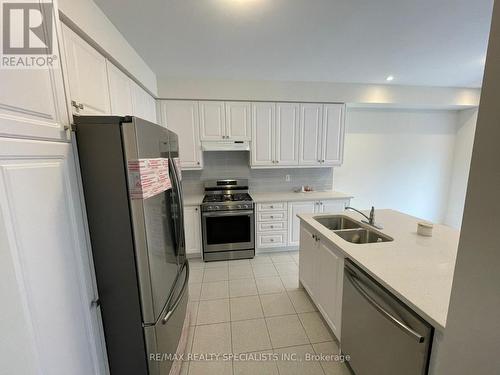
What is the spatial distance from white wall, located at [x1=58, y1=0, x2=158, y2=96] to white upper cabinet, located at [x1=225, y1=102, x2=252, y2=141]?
1163 mm

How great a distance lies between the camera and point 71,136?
101 centimetres

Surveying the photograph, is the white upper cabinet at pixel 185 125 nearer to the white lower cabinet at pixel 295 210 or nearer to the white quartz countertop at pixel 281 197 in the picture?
the white quartz countertop at pixel 281 197

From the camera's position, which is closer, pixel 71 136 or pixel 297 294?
pixel 71 136

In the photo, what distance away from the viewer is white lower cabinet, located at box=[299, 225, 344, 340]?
1.62 metres

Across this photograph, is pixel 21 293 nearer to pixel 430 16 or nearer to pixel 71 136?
pixel 71 136

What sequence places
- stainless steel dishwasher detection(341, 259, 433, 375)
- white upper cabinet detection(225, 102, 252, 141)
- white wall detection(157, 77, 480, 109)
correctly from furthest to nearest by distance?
white upper cabinet detection(225, 102, 252, 141), white wall detection(157, 77, 480, 109), stainless steel dishwasher detection(341, 259, 433, 375)

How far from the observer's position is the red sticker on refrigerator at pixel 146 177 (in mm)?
1043

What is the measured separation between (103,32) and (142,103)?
34.7 inches

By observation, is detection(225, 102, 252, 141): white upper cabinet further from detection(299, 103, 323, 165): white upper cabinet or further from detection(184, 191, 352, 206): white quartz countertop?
Answer: detection(184, 191, 352, 206): white quartz countertop

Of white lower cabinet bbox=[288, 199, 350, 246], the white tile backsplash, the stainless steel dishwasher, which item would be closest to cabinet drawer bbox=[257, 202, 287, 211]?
white lower cabinet bbox=[288, 199, 350, 246]

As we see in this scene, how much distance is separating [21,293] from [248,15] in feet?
6.66

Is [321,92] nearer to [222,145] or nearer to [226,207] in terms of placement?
[222,145]

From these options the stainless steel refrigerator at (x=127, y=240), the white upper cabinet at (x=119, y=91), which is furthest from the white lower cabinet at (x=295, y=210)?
the white upper cabinet at (x=119, y=91)

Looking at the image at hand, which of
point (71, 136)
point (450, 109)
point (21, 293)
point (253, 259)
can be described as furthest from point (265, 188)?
point (450, 109)
